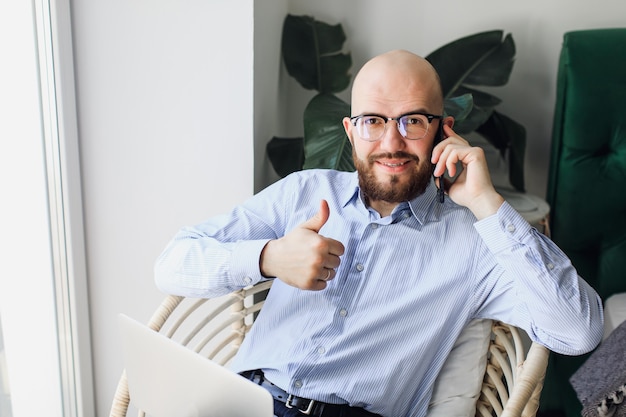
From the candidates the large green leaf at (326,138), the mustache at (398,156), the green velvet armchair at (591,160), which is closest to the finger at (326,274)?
the mustache at (398,156)

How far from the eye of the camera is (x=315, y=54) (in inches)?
80.8

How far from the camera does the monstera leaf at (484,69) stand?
197 centimetres

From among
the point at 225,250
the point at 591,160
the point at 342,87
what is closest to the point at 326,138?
the point at 342,87

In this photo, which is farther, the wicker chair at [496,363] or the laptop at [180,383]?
the wicker chair at [496,363]

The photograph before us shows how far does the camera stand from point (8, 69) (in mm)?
1634

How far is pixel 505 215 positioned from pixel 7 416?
1.34 metres

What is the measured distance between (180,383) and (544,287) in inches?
26.9

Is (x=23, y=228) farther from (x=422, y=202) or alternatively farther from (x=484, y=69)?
(x=484, y=69)

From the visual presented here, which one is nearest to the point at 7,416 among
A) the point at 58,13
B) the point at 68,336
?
the point at 68,336

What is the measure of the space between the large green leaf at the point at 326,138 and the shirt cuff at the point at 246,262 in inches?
19.8

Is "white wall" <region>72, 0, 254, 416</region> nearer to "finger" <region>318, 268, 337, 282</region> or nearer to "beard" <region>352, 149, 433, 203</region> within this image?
"beard" <region>352, 149, 433, 203</region>

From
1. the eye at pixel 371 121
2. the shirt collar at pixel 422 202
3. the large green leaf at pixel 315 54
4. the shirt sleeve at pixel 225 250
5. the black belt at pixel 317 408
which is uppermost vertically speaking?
the large green leaf at pixel 315 54

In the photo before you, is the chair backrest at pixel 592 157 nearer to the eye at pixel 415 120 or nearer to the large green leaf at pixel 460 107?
the large green leaf at pixel 460 107

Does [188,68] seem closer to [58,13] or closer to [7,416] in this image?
[58,13]
